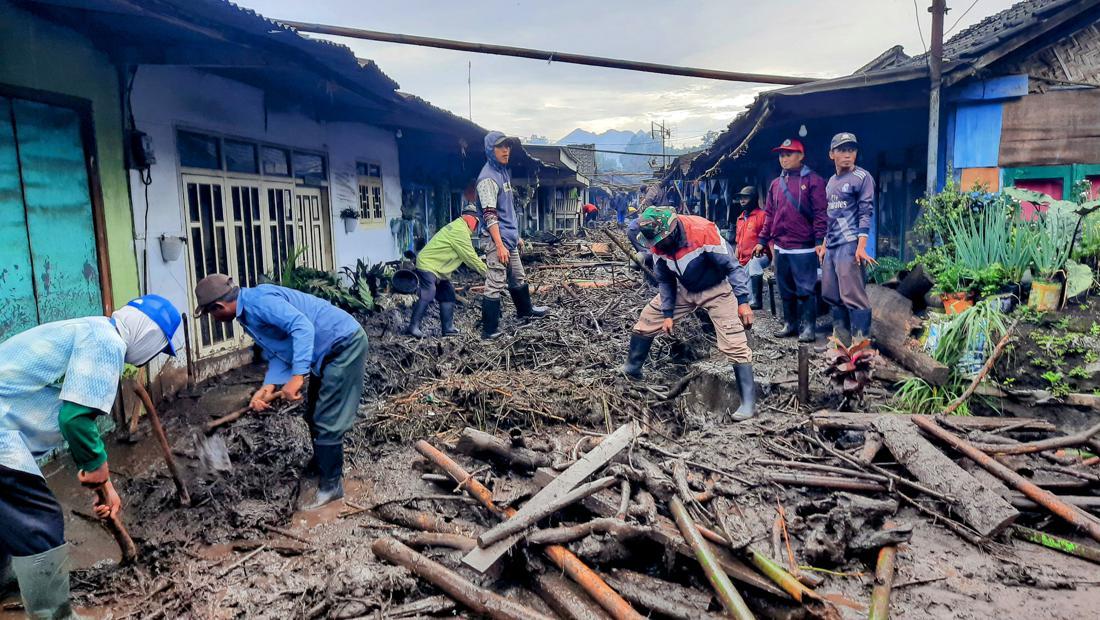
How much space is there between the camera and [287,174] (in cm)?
840

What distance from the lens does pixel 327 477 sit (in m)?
4.08

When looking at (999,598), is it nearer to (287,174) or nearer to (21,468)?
(21,468)

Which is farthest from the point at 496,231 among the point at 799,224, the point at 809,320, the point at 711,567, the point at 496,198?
the point at 711,567

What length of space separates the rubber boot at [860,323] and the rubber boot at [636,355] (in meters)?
2.03

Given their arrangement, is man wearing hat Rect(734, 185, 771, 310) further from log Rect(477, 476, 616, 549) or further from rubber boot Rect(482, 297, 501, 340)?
log Rect(477, 476, 616, 549)

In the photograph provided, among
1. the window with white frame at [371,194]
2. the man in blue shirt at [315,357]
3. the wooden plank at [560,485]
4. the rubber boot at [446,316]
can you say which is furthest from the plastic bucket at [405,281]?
the wooden plank at [560,485]

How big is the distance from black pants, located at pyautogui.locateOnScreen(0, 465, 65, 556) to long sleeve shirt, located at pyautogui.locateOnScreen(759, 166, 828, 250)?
21.6 feet

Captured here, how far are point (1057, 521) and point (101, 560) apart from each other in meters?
5.18

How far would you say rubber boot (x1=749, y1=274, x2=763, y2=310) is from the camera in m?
9.12

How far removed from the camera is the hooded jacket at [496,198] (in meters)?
7.73

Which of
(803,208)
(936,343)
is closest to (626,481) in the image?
(936,343)

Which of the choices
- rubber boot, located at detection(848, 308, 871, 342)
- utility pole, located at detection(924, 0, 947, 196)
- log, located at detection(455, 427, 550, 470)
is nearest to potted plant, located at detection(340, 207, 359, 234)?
log, located at detection(455, 427, 550, 470)

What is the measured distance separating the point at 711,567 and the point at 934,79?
7087mm

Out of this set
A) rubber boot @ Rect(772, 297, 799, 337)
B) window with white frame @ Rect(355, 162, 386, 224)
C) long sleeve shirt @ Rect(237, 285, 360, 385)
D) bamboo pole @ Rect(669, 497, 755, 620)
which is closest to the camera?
bamboo pole @ Rect(669, 497, 755, 620)
